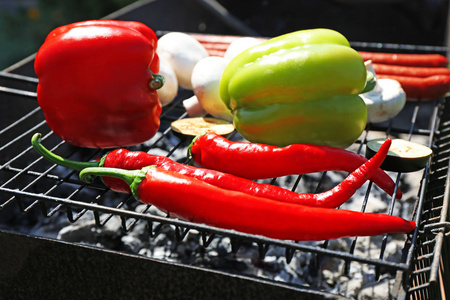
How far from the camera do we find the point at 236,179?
123 cm

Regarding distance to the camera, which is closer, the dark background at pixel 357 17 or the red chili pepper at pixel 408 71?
the red chili pepper at pixel 408 71

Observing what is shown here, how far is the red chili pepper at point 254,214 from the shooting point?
109cm

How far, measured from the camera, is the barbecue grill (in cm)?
102

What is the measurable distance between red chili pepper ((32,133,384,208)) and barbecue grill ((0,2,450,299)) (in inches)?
2.5

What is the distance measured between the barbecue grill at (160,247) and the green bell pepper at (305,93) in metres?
0.15

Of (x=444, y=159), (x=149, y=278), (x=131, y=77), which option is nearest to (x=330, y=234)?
(x=149, y=278)

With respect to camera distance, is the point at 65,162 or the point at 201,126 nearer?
the point at 65,162

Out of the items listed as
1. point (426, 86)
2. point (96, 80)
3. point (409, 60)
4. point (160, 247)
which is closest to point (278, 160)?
point (96, 80)

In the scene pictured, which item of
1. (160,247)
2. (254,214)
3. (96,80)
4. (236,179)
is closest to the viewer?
(254,214)

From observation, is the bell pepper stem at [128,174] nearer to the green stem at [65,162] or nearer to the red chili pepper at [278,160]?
the green stem at [65,162]

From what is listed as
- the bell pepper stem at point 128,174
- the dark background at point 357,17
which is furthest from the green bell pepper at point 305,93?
the dark background at point 357,17

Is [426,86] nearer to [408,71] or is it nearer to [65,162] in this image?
[408,71]

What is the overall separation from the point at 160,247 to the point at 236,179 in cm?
69

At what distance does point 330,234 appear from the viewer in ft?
3.60
